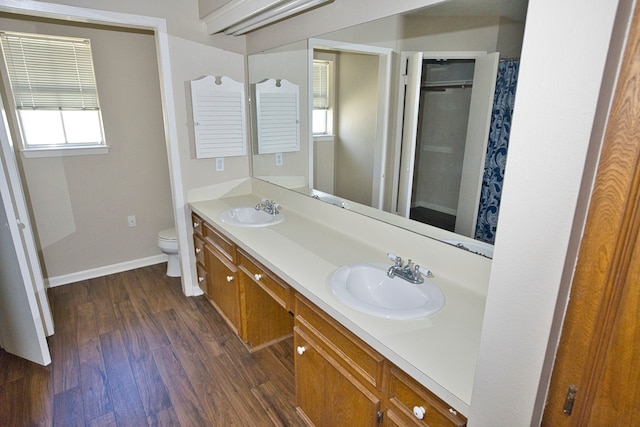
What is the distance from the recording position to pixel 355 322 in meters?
1.14

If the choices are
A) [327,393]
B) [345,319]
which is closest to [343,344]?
[345,319]

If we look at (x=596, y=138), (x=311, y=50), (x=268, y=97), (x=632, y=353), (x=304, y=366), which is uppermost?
(x=311, y=50)

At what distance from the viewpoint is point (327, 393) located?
1416 millimetres

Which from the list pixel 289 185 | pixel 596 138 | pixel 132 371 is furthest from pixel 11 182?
pixel 596 138

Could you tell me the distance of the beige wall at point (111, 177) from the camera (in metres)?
2.90

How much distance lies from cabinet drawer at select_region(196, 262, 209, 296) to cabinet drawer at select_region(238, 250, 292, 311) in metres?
0.82

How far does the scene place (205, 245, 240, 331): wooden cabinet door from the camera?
2190 mm

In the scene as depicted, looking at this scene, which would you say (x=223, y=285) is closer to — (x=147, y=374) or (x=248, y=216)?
(x=248, y=216)

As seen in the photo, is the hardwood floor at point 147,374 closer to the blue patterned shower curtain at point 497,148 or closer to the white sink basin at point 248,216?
the white sink basin at point 248,216

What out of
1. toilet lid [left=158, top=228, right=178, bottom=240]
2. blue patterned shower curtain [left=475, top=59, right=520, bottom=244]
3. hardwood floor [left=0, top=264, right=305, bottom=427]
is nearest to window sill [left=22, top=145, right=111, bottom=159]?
toilet lid [left=158, top=228, right=178, bottom=240]

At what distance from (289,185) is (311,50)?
0.91 metres

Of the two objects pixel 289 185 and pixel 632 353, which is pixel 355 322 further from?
pixel 289 185

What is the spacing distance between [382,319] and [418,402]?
0.26 m

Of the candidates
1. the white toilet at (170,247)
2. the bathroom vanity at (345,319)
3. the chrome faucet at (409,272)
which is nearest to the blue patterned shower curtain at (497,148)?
the bathroom vanity at (345,319)
